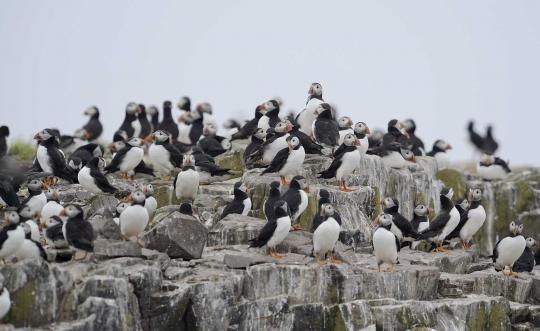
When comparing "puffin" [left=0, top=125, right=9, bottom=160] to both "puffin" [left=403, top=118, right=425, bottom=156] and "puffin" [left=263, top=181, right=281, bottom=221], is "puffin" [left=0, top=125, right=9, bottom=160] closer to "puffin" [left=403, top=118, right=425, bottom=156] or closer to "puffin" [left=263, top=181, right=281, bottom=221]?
"puffin" [left=263, top=181, right=281, bottom=221]

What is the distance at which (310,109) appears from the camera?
73.4ft

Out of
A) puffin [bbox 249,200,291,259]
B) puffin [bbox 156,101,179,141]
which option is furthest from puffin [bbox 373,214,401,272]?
puffin [bbox 156,101,179,141]

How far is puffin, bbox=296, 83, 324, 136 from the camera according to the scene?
2238 centimetres

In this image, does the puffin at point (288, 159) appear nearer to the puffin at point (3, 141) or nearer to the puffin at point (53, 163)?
the puffin at point (53, 163)

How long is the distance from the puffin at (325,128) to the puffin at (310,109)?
881 millimetres

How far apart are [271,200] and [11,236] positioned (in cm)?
466

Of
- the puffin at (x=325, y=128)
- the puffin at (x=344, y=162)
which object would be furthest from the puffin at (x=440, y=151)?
the puffin at (x=344, y=162)

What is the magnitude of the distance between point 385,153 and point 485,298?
5.12 m

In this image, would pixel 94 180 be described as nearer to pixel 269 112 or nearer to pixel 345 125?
pixel 269 112

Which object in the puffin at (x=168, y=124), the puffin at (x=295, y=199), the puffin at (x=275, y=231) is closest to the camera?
the puffin at (x=275, y=231)

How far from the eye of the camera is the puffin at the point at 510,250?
758 inches

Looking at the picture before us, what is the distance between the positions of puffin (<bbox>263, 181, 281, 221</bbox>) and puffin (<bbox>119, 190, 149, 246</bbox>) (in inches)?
80.2

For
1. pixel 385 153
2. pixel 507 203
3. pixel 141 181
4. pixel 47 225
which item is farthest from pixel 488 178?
pixel 47 225

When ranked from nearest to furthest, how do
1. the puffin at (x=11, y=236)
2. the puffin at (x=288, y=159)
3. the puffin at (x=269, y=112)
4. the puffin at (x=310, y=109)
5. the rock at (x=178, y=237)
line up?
1. the puffin at (x=11, y=236)
2. the rock at (x=178, y=237)
3. the puffin at (x=288, y=159)
4. the puffin at (x=310, y=109)
5. the puffin at (x=269, y=112)
